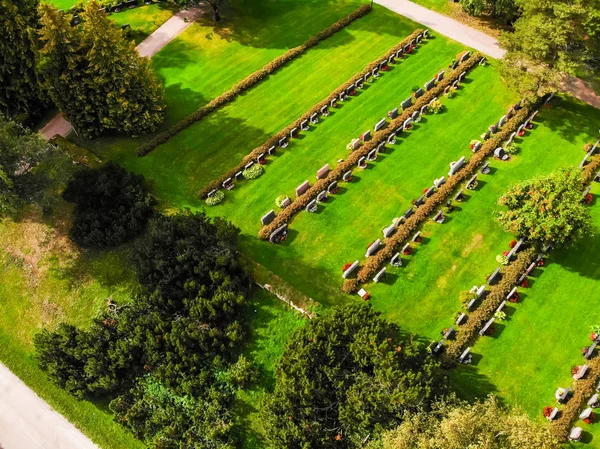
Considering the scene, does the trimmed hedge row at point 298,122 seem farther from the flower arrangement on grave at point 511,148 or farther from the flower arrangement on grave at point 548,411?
the flower arrangement on grave at point 548,411

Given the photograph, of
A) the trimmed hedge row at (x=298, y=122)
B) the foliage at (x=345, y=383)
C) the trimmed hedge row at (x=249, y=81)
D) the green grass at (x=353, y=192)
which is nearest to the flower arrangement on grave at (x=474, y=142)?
the green grass at (x=353, y=192)

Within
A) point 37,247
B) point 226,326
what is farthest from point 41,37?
point 226,326

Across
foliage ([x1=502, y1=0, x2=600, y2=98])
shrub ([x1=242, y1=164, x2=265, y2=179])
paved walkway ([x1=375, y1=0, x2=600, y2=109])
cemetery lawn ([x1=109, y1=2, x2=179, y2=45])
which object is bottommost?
shrub ([x1=242, y1=164, x2=265, y2=179])

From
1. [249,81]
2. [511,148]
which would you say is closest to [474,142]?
[511,148]

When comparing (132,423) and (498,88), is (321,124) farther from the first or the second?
(132,423)

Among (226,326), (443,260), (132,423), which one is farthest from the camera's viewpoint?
(443,260)


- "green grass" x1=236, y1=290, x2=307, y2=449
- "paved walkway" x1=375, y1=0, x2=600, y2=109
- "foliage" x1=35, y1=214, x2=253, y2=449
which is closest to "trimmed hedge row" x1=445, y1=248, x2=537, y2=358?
"green grass" x1=236, y1=290, x2=307, y2=449

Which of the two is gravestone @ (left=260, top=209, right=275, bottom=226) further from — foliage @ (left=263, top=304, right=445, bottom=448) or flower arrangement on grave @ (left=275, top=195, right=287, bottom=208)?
foliage @ (left=263, top=304, right=445, bottom=448)
